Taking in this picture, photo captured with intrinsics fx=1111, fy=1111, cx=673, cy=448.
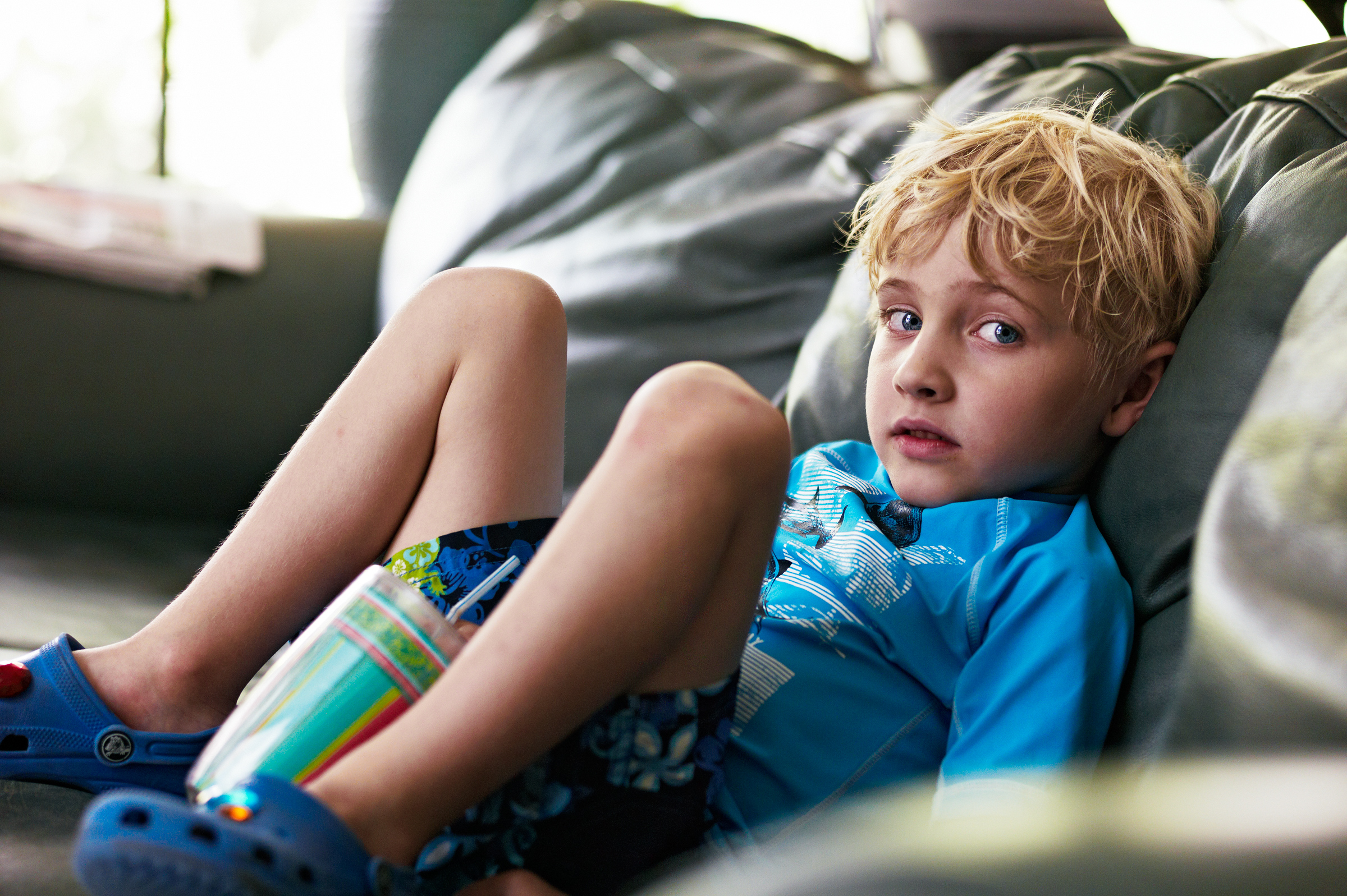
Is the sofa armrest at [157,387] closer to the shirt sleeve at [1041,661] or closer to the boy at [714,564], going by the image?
the boy at [714,564]

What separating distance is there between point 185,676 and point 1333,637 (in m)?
0.66

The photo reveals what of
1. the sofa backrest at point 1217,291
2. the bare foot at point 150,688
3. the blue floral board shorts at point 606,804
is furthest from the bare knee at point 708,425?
the bare foot at point 150,688

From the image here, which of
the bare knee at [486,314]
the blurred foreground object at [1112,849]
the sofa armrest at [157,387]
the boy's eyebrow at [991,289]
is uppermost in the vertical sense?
the blurred foreground object at [1112,849]

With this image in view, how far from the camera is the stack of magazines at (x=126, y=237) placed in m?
1.41

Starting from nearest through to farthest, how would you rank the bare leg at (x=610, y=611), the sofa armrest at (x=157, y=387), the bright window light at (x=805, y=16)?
the bare leg at (x=610, y=611)
the sofa armrest at (x=157, y=387)
the bright window light at (x=805, y=16)

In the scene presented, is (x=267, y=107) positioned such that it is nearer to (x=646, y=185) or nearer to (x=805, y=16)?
(x=805, y=16)

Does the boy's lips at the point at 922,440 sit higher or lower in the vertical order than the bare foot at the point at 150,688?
higher

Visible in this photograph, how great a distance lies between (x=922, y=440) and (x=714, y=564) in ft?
0.99

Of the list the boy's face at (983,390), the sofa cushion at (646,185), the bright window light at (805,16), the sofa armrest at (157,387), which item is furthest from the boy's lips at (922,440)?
the bright window light at (805,16)

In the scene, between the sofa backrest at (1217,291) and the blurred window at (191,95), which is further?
the blurred window at (191,95)

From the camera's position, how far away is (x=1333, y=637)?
0.40m

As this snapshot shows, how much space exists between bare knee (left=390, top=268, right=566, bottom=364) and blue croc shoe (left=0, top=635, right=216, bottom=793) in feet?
1.06

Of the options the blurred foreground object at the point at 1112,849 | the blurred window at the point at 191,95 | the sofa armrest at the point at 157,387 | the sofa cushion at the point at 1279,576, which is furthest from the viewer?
the blurred window at the point at 191,95

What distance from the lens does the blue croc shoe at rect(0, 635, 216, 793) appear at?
2.33 feet
